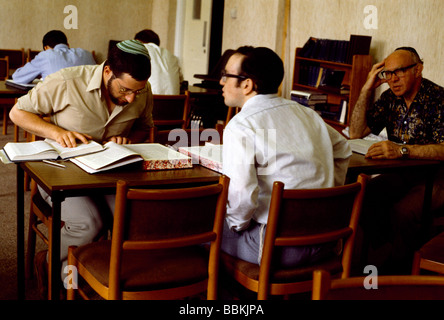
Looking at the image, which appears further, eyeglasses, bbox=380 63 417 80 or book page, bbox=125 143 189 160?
eyeglasses, bbox=380 63 417 80

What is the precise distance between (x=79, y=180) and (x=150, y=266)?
1.26 feet

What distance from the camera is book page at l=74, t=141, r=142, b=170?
1.92 metres

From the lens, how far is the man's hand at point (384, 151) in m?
2.55

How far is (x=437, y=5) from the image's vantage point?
435 centimetres

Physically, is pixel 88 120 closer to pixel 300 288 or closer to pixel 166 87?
pixel 300 288

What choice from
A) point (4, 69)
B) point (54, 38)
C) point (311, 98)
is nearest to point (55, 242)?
point (54, 38)

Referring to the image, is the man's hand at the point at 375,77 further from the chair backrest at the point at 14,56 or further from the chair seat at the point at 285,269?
the chair backrest at the point at 14,56

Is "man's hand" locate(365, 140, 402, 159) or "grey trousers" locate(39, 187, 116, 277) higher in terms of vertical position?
"man's hand" locate(365, 140, 402, 159)

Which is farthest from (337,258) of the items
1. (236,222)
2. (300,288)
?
(236,222)

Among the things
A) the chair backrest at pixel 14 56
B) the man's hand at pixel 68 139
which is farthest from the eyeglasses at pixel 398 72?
the chair backrest at pixel 14 56

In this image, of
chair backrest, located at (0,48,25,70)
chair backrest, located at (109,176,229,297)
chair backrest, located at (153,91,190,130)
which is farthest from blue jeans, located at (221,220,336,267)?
chair backrest, located at (0,48,25,70)

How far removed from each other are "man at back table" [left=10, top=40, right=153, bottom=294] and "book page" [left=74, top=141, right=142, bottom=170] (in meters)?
0.17

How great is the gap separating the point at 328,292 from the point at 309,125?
0.98 metres

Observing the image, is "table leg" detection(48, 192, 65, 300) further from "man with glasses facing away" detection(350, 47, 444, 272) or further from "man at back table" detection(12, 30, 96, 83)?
"man at back table" detection(12, 30, 96, 83)
